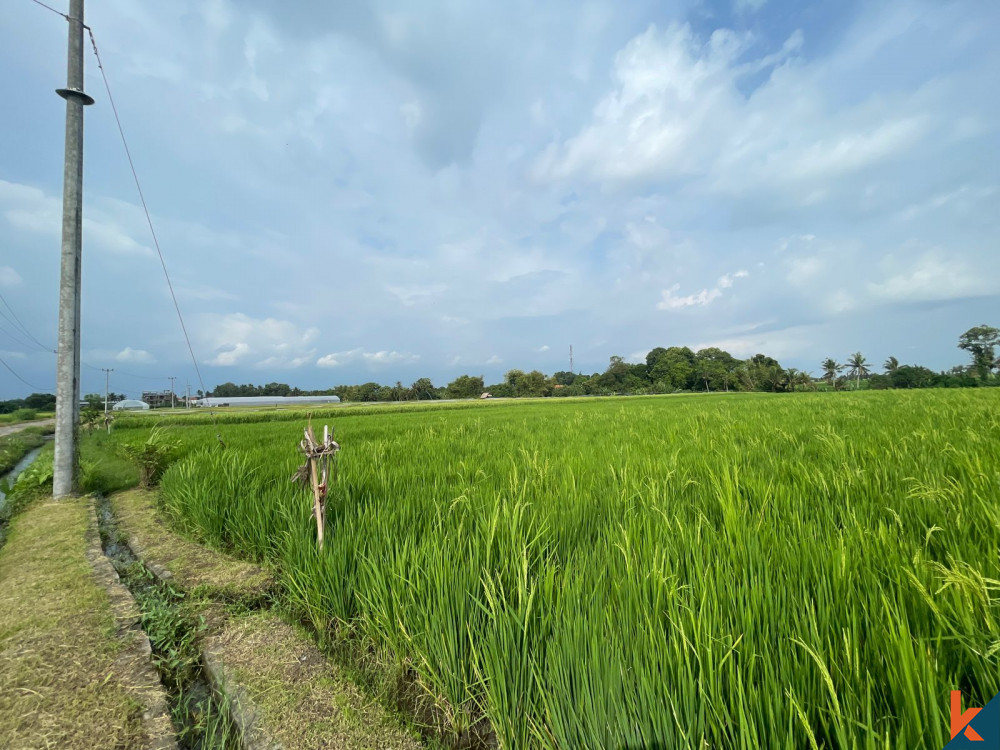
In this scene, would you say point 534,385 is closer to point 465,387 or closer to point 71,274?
point 465,387

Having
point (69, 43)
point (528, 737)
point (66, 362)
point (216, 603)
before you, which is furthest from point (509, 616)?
point (69, 43)

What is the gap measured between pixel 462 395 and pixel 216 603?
287 ft

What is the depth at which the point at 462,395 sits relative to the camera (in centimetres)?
8919

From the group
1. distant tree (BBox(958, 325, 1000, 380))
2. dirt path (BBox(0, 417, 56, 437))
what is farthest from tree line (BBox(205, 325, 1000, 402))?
dirt path (BBox(0, 417, 56, 437))

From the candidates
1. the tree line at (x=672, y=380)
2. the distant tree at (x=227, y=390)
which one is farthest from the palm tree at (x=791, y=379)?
the distant tree at (x=227, y=390)

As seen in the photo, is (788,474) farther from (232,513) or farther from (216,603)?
(232,513)

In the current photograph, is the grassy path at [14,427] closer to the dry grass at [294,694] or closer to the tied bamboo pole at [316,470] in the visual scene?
the tied bamboo pole at [316,470]

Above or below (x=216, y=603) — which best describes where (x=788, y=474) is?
above

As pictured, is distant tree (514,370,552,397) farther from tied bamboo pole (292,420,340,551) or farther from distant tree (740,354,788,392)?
tied bamboo pole (292,420,340,551)

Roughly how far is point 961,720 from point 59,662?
280 cm

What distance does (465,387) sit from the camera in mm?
89188

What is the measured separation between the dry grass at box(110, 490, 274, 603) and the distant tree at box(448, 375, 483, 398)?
279 feet

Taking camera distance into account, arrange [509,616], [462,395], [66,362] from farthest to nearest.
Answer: [462,395] < [66,362] < [509,616]

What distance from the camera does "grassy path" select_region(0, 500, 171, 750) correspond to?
131 cm
